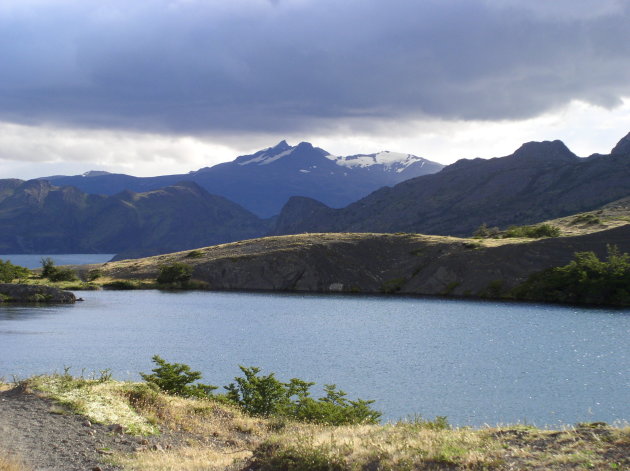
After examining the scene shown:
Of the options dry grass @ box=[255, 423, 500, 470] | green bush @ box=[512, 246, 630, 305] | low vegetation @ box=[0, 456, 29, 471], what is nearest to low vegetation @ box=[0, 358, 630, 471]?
dry grass @ box=[255, 423, 500, 470]

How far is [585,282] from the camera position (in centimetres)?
8869

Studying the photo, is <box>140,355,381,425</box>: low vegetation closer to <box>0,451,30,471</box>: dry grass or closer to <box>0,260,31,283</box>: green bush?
<box>0,451,30,471</box>: dry grass

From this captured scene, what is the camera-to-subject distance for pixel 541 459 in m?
13.5

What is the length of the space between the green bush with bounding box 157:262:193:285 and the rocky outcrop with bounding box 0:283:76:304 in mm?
28786

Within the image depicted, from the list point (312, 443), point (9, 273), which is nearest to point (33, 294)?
point (9, 273)

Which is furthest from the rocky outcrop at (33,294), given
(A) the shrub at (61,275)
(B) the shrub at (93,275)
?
(B) the shrub at (93,275)

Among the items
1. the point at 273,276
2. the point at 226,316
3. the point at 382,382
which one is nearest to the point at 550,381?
the point at 382,382

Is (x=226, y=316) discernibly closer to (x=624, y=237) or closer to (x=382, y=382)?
(x=382, y=382)

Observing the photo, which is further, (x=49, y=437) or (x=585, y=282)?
(x=585, y=282)

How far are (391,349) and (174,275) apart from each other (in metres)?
77.5

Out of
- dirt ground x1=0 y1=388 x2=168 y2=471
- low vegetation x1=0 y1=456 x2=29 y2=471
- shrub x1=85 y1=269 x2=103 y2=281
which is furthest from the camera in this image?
shrub x1=85 y1=269 x2=103 y2=281

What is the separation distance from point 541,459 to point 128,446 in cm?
1103

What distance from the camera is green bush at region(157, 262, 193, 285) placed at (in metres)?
118

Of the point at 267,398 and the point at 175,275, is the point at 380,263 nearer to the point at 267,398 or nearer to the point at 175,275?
the point at 175,275
